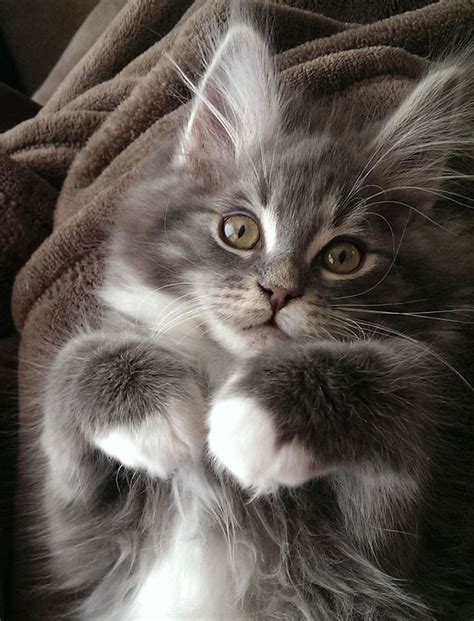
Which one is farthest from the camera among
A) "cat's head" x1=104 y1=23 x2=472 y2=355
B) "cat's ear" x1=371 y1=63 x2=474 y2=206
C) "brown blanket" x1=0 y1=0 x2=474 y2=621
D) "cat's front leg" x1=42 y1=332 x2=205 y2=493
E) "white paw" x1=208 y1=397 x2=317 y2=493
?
"brown blanket" x1=0 y1=0 x2=474 y2=621

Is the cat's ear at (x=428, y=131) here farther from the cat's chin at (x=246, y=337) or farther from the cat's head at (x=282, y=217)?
the cat's chin at (x=246, y=337)

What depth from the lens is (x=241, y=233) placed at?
1.09m

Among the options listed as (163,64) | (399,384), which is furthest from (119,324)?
(163,64)

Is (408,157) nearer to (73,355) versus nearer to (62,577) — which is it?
(73,355)

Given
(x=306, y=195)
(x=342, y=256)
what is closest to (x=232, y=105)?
(x=306, y=195)

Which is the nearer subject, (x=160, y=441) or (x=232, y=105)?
(x=160, y=441)

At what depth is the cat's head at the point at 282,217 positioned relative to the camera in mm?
997

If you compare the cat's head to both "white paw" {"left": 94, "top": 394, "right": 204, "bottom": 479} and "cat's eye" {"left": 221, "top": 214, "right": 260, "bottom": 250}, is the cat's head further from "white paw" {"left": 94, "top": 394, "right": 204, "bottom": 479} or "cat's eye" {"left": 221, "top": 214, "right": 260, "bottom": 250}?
"white paw" {"left": 94, "top": 394, "right": 204, "bottom": 479}

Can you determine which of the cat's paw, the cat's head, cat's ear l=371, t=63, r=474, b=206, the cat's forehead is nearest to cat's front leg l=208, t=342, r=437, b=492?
the cat's paw

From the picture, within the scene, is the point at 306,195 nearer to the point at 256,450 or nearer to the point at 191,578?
the point at 256,450

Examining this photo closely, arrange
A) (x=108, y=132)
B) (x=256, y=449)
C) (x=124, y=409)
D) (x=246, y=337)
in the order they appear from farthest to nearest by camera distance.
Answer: (x=108, y=132)
(x=246, y=337)
(x=124, y=409)
(x=256, y=449)

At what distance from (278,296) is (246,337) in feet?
0.33

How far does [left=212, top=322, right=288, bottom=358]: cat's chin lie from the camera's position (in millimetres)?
971

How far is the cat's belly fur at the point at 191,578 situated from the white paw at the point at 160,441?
0.15 meters
